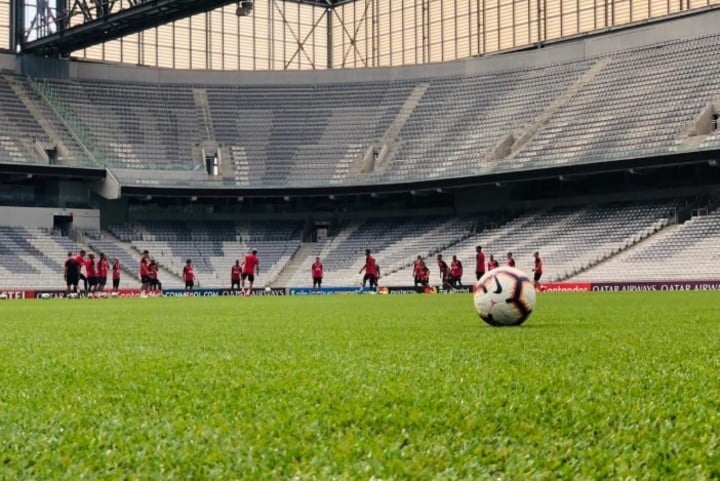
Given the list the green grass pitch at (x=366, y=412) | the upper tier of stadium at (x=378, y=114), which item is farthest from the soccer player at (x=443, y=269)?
the green grass pitch at (x=366, y=412)

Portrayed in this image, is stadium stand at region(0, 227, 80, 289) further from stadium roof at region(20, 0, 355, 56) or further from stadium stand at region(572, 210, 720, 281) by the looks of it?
stadium stand at region(572, 210, 720, 281)

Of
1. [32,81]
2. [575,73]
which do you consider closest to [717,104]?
[575,73]

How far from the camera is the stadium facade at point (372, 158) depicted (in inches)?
1841

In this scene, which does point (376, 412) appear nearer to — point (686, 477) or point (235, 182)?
point (686, 477)

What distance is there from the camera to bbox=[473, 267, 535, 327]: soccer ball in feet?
36.8

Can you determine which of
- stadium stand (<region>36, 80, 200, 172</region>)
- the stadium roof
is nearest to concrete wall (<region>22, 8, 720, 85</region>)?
stadium stand (<region>36, 80, 200, 172</region>)

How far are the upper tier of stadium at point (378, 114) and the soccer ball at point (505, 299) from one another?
35119 mm

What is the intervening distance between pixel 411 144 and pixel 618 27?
1316cm

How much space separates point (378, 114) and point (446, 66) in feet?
17.7

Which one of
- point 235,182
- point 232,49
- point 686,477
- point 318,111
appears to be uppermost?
point 232,49

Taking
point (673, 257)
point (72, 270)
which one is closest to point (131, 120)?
point (72, 270)

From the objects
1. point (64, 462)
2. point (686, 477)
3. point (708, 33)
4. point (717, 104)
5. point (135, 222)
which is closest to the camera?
point (686, 477)

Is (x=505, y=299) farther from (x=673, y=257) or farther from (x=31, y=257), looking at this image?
(x=31, y=257)

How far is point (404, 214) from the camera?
57.5 metres
